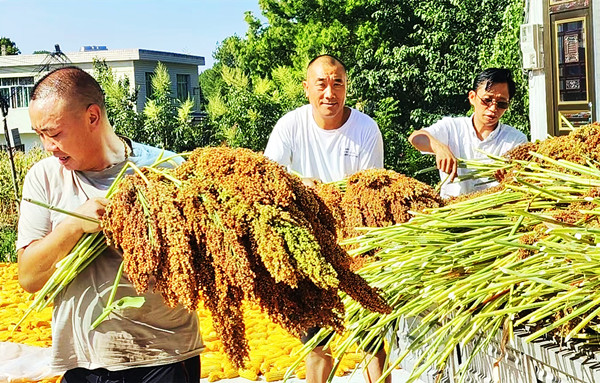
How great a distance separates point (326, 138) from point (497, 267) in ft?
6.75

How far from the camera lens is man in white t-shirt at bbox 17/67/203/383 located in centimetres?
262

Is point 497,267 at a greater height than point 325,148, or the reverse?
point 325,148

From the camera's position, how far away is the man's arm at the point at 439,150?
425cm

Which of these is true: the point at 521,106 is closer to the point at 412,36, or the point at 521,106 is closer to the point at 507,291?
the point at 412,36

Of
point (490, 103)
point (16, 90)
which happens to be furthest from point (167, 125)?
point (16, 90)

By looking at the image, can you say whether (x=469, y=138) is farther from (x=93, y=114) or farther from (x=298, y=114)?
(x=93, y=114)

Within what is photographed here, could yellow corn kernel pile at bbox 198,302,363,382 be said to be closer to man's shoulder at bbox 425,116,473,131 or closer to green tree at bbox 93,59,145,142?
man's shoulder at bbox 425,116,473,131

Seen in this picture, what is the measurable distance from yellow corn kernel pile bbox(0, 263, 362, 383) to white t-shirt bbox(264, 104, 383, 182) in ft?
3.26

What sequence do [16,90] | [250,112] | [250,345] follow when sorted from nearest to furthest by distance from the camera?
[250,345] < [250,112] < [16,90]

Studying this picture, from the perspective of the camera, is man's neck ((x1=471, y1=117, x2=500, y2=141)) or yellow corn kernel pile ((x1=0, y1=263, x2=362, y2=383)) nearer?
man's neck ((x1=471, y1=117, x2=500, y2=141))

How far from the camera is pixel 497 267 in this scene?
2555mm

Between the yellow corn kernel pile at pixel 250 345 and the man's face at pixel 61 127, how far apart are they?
2.10m

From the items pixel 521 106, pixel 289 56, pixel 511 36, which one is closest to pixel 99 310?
pixel 511 36

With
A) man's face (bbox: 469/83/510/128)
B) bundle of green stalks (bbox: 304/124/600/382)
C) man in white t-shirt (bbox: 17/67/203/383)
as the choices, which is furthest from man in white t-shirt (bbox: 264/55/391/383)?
man in white t-shirt (bbox: 17/67/203/383)
